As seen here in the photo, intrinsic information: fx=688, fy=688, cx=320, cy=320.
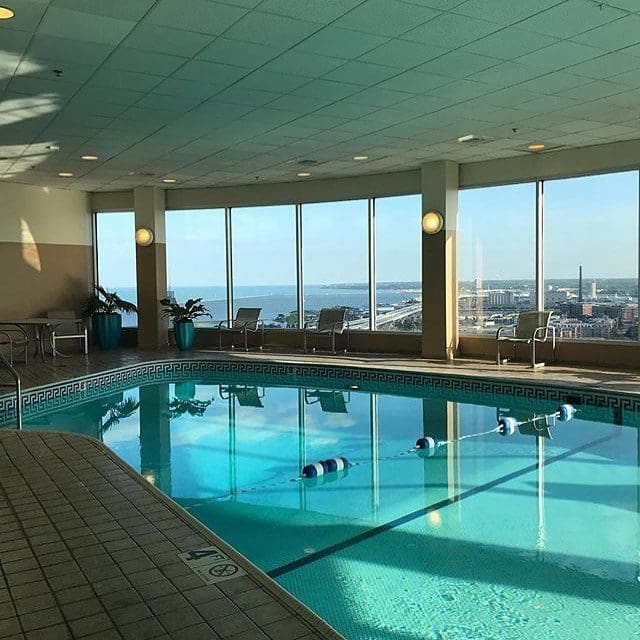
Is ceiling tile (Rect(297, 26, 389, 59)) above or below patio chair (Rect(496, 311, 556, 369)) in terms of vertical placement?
above

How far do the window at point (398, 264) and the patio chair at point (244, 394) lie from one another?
3158mm

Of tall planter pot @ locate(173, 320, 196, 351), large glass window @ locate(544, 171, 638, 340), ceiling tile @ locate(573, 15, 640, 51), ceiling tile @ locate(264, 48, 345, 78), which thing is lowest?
tall planter pot @ locate(173, 320, 196, 351)

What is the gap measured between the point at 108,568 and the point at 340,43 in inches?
143

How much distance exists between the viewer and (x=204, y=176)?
10.5 m

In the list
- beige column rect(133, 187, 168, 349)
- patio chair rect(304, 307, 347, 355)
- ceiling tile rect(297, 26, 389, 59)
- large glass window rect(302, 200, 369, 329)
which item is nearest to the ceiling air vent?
large glass window rect(302, 200, 369, 329)

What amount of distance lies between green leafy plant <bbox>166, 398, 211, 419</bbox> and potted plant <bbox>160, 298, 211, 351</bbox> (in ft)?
10.9

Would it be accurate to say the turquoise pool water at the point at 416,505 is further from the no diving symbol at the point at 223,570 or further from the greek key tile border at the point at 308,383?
the no diving symbol at the point at 223,570

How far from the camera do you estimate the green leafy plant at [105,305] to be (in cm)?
1152

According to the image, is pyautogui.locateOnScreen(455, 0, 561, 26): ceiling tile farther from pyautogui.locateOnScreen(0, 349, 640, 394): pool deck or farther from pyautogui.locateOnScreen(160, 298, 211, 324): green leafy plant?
pyautogui.locateOnScreen(160, 298, 211, 324): green leafy plant

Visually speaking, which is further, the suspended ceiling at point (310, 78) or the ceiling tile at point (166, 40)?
the ceiling tile at point (166, 40)

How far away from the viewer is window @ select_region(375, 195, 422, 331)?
10.7 meters

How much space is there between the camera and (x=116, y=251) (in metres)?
12.3

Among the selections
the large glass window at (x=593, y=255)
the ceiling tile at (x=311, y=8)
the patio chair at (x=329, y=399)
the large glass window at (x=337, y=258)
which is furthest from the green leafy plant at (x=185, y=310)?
the ceiling tile at (x=311, y=8)

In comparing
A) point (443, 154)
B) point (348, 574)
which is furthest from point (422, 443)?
point (443, 154)
